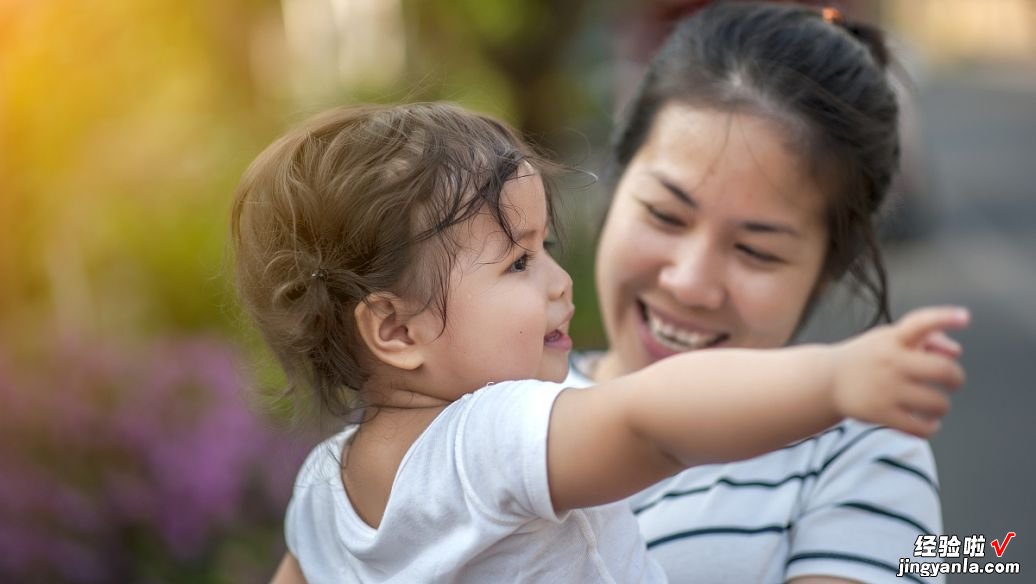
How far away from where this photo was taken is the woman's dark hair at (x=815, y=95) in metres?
2.05

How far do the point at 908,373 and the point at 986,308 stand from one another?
7.07 metres

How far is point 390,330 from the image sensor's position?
1.46m

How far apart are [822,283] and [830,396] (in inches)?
44.5

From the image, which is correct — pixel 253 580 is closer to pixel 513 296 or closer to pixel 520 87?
pixel 513 296

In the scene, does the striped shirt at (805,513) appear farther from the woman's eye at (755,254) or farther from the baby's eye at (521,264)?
the baby's eye at (521,264)

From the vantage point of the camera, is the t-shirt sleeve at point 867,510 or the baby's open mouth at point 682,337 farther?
the baby's open mouth at point 682,337

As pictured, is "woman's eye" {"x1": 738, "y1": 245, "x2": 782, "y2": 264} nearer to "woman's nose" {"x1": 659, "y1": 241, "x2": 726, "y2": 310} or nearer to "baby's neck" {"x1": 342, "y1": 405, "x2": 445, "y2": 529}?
"woman's nose" {"x1": 659, "y1": 241, "x2": 726, "y2": 310}

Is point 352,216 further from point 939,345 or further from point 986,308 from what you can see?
point 986,308

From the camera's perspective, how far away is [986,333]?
7281 mm

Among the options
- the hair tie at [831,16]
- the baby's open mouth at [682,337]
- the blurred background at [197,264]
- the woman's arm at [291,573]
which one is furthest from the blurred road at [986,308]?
the woman's arm at [291,573]

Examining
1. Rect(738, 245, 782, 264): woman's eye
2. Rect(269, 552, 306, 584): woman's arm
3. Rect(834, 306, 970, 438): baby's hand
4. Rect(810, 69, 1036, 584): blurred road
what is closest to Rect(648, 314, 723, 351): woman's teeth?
Rect(738, 245, 782, 264): woman's eye

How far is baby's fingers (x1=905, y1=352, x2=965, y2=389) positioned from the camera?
3.32 feet

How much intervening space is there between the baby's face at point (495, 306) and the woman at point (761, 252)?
0.53m

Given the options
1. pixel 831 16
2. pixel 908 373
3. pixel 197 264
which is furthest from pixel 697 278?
pixel 197 264
